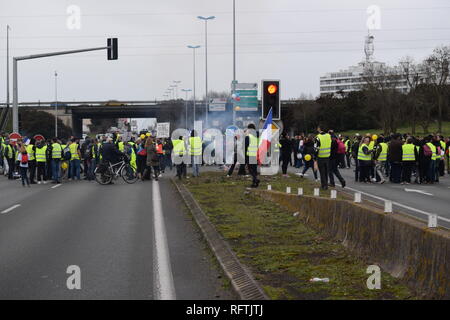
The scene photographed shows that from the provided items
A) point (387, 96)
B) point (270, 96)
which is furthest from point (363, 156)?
point (387, 96)

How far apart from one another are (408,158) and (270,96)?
8.35 m

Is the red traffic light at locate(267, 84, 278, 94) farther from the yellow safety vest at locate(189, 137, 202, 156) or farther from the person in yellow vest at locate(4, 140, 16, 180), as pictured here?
the person in yellow vest at locate(4, 140, 16, 180)

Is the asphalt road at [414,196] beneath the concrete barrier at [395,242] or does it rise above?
beneath

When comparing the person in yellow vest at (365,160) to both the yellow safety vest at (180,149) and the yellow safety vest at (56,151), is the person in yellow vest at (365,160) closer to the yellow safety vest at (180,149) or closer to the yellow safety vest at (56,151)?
the yellow safety vest at (180,149)

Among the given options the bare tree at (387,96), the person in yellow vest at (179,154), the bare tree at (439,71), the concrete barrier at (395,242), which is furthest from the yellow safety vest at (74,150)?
the bare tree at (387,96)

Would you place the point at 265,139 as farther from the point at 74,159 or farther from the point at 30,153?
the point at 74,159

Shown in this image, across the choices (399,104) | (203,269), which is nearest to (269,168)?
(203,269)

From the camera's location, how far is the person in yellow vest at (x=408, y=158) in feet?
85.0

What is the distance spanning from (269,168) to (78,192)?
865cm

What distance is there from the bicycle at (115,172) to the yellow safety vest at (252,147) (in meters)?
7.15

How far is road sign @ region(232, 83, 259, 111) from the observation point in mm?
40259

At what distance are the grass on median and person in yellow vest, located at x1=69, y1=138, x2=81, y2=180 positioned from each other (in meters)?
14.4

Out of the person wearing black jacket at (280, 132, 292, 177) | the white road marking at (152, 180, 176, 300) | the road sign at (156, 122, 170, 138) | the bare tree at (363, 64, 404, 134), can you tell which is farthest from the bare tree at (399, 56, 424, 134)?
the white road marking at (152, 180, 176, 300)
